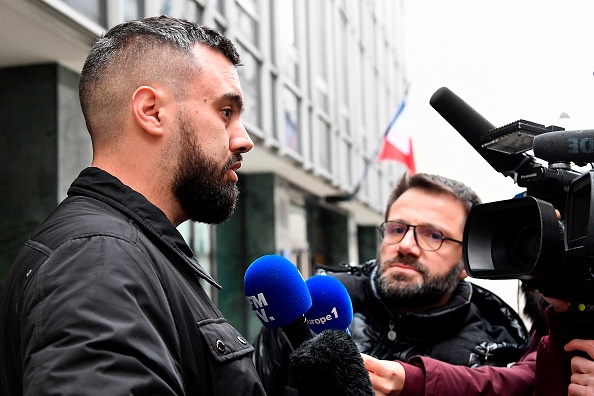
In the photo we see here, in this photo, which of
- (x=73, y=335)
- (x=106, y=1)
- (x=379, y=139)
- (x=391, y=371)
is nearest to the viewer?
(x=73, y=335)

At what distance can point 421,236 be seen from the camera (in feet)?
10.2

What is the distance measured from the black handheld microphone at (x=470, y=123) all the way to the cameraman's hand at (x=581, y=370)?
22.2 inches

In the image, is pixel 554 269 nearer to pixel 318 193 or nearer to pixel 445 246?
pixel 445 246

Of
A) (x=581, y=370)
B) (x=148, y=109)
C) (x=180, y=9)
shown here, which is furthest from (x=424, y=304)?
(x=180, y=9)

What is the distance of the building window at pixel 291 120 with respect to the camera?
1253 centimetres

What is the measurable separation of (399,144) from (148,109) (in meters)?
9.90

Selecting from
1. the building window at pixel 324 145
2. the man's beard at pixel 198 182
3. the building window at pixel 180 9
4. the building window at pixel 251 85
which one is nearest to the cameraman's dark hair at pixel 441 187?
the man's beard at pixel 198 182

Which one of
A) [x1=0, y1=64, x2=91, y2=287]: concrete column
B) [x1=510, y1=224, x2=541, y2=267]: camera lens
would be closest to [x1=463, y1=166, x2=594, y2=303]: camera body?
[x1=510, y1=224, x2=541, y2=267]: camera lens

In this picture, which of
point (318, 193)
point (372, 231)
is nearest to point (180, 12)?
point (318, 193)

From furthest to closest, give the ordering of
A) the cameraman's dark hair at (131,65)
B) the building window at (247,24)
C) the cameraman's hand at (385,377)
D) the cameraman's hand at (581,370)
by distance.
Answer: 1. the building window at (247,24)
2. the cameraman's hand at (385,377)
3. the cameraman's hand at (581,370)
4. the cameraman's dark hair at (131,65)

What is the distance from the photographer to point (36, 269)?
4.93 feet

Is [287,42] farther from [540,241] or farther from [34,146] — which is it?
[540,241]

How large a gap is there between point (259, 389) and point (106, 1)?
17.5 feet

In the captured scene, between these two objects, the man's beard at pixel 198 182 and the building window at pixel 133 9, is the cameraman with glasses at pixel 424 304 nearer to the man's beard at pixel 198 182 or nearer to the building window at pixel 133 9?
the man's beard at pixel 198 182
